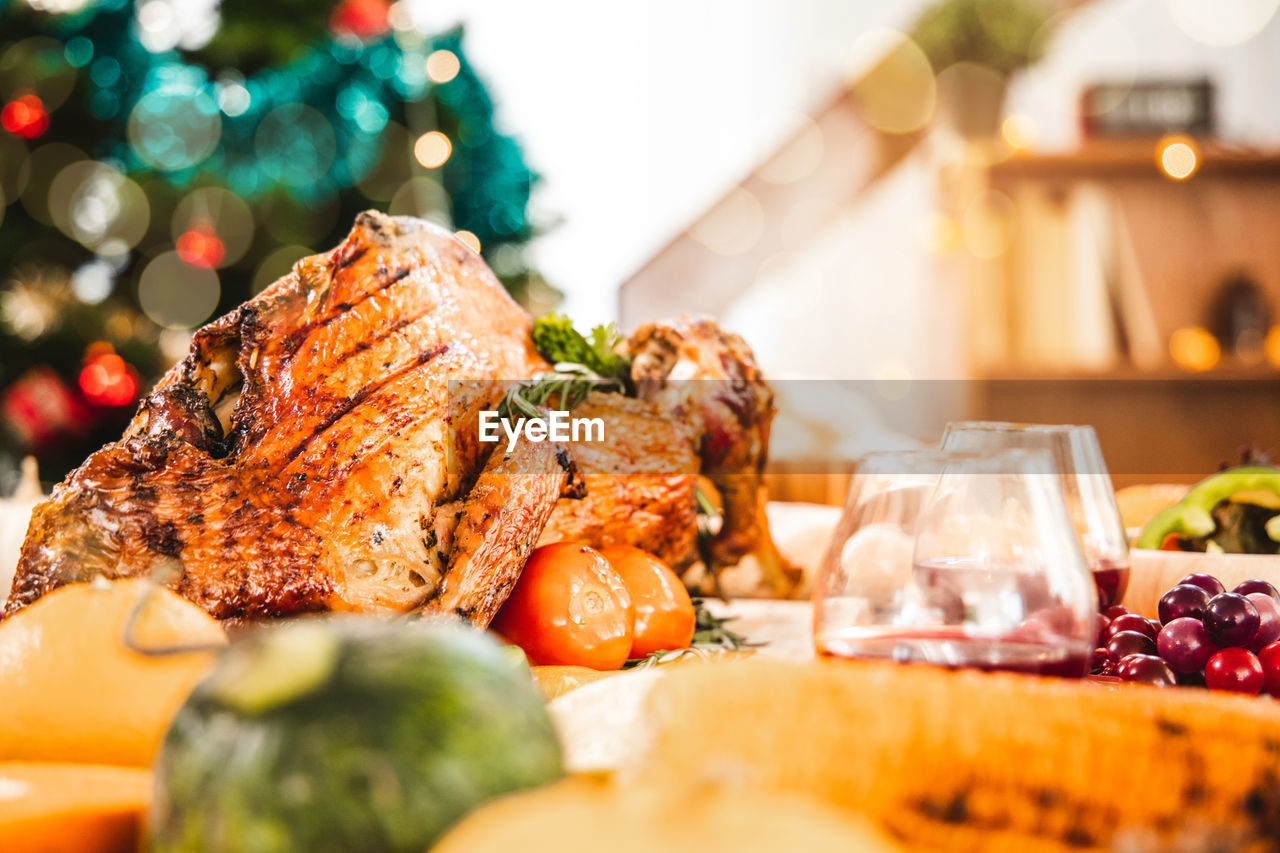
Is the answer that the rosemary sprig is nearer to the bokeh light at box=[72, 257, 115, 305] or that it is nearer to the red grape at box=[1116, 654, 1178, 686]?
the red grape at box=[1116, 654, 1178, 686]

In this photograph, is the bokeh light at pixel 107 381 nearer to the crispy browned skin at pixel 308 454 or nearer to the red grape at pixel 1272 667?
the crispy browned skin at pixel 308 454

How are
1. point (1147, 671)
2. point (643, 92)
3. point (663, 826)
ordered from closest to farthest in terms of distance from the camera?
point (663, 826)
point (1147, 671)
point (643, 92)

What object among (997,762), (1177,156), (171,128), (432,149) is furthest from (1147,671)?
(1177,156)

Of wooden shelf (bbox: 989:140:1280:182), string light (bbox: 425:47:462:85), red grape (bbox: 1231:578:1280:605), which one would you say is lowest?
red grape (bbox: 1231:578:1280:605)

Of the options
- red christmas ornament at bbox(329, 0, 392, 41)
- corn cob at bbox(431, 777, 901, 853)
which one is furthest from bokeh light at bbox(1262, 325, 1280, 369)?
corn cob at bbox(431, 777, 901, 853)

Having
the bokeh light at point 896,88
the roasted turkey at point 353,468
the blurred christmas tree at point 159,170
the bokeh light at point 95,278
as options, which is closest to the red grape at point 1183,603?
the roasted turkey at point 353,468

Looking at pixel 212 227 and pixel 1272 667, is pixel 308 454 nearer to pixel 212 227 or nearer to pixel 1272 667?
pixel 1272 667

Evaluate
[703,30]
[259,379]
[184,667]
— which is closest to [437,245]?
[259,379]
